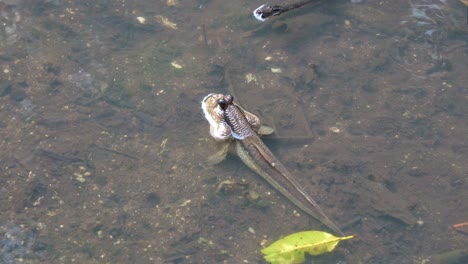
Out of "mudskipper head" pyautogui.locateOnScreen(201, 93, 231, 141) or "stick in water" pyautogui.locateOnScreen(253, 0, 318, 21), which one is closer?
"mudskipper head" pyautogui.locateOnScreen(201, 93, 231, 141)

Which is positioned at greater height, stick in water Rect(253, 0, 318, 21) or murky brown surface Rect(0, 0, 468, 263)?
stick in water Rect(253, 0, 318, 21)

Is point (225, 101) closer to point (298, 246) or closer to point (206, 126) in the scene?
point (206, 126)

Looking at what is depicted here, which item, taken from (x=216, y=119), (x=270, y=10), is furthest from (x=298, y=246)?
(x=270, y=10)

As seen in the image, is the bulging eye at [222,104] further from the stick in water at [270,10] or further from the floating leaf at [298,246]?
the stick in water at [270,10]

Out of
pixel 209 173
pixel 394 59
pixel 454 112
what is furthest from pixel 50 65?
pixel 454 112

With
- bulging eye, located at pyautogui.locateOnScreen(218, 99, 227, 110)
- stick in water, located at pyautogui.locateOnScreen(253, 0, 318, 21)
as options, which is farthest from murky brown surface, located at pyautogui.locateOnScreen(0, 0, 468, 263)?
bulging eye, located at pyautogui.locateOnScreen(218, 99, 227, 110)

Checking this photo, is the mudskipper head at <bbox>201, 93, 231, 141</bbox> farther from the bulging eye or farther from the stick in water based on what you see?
the stick in water
